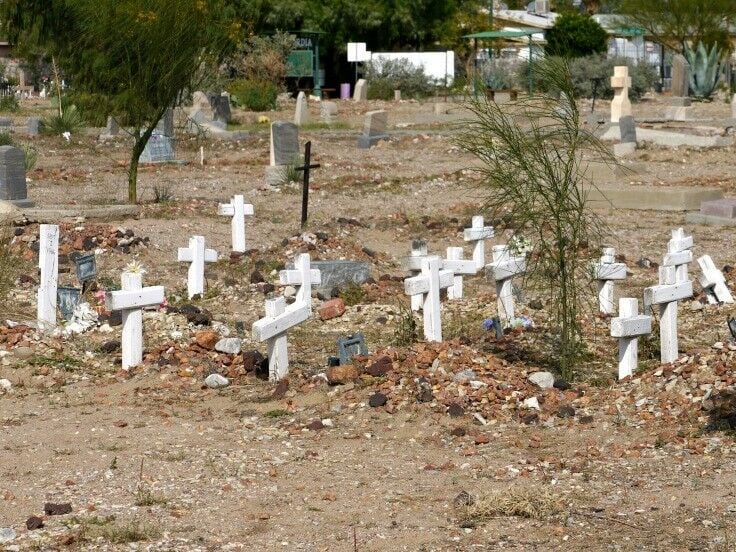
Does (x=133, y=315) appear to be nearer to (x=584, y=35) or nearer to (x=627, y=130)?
(x=627, y=130)

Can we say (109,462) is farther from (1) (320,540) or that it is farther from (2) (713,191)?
(2) (713,191)

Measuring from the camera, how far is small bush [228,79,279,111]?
1572 inches

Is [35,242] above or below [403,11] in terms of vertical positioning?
below

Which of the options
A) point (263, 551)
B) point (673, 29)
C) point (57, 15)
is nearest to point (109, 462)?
point (263, 551)

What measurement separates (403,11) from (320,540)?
50.6 meters

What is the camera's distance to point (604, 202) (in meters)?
18.3

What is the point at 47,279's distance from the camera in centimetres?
1020

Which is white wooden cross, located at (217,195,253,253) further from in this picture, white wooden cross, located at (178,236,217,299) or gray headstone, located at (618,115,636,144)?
gray headstone, located at (618,115,636,144)

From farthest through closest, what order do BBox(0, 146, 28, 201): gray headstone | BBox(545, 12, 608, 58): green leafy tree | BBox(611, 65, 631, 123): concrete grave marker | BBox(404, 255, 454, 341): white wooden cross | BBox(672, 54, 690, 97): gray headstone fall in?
1. BBox(545, 12, 608, 58): green leafy tree
2. BBox(672, 54, 690, 97): gray headstone
3. BBox(611, 65, 631, 123): concrete grave marker
4. BBox(0, 146, 28, 201): gray headstone
5. BBox(404, 255, 454, 341): white wooden cross

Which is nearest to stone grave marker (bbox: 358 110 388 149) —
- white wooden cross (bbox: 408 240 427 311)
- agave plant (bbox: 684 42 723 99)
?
white wooden cross (bbox: 408 240 427 311)

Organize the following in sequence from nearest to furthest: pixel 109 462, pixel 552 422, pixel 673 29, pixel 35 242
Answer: pixel 109 462, pixel 552 422, pixel 35 242, pixel 673 29

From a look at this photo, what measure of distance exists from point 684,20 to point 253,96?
18928 mm

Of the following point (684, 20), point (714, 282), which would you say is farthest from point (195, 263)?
point (684, 20)

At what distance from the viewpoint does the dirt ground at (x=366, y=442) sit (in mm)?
5918
